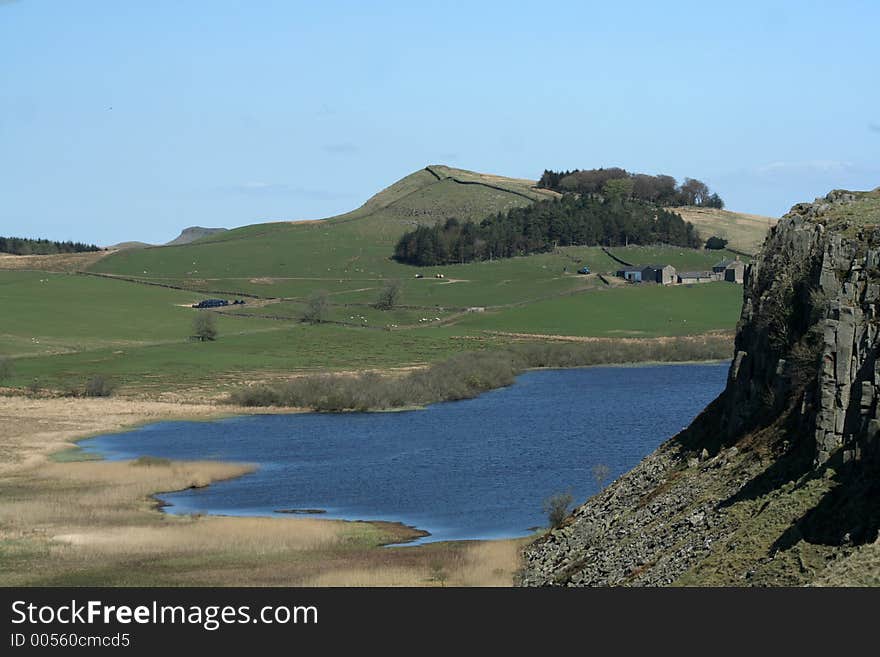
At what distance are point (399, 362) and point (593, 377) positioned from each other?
19096 millimetres

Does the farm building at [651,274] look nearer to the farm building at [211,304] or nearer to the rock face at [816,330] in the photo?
the farm building at [211,304]

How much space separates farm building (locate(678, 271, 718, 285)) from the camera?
627 ft

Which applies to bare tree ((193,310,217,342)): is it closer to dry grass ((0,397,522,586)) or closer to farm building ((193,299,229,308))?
farm building ((193,299,229,308))

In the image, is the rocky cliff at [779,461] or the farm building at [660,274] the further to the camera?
the farm building at [660,274]

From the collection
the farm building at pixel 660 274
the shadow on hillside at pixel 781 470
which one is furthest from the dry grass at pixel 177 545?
the farm building at pixel 660 274

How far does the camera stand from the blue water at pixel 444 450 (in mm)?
60594

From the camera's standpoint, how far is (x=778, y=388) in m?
36.5

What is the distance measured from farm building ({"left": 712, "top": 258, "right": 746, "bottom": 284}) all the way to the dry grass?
129 meters

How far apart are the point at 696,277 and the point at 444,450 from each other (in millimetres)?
118649

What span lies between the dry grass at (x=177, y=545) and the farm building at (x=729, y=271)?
422 ft

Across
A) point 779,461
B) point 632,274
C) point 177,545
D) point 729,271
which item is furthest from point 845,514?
point 729,271

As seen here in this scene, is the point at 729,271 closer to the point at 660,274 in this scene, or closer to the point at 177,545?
the point at 660,274

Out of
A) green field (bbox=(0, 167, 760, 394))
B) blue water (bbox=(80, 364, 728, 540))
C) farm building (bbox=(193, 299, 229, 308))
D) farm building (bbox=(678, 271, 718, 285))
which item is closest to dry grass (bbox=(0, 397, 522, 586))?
blue water (bbox=(80, 364, 728, 540))
